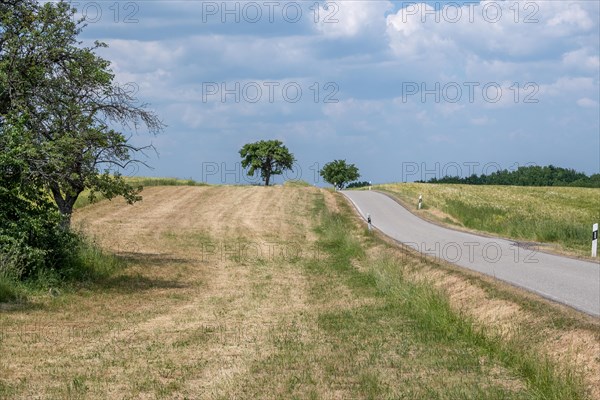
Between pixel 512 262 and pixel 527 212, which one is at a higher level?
pixel 527 212

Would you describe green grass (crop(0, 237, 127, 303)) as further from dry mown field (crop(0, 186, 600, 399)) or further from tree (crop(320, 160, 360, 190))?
tree (crop(320, 160, 360, 190))

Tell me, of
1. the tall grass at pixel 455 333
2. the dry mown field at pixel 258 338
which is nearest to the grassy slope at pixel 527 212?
the tall grass at pixel 455 333

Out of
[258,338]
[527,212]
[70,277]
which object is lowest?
[258,338]

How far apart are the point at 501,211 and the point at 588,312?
38.8 m

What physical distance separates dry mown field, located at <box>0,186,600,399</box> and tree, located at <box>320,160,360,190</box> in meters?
124

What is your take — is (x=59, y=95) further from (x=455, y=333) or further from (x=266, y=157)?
(x=266, y=157)

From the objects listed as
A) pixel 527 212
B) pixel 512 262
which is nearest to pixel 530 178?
pixel 527 212

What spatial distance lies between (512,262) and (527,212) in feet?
105

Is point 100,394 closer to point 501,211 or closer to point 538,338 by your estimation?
point 538,338

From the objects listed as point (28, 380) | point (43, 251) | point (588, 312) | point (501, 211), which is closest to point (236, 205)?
point (501, 211)

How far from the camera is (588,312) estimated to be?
44.3ft

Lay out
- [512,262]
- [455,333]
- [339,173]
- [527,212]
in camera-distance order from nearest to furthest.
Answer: [455,333] < [512,262] < [527,212] < [339,173]

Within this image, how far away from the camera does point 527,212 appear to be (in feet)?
173

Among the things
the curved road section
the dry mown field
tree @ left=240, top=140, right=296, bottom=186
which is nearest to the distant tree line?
tree @ left=240, top=140, right=296, bottom=186
